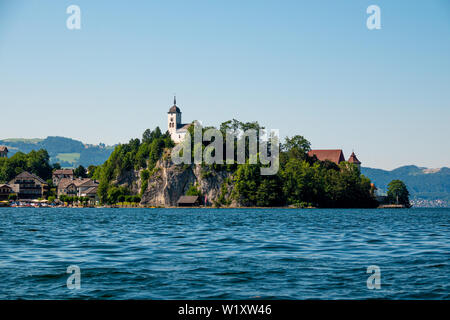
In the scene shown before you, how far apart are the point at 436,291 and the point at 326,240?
15955mm

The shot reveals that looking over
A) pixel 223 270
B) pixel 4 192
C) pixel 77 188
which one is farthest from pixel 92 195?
pixel 223 270

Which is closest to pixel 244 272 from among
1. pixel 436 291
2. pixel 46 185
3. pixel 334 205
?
pixel 436 291

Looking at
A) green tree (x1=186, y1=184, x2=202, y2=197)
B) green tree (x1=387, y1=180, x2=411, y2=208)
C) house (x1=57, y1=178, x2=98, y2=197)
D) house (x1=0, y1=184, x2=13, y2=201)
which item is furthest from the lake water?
house (x1=57, y1=178, x2=98, y2=197)

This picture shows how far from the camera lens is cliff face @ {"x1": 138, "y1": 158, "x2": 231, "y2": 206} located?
501 ft

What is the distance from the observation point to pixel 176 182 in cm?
15712

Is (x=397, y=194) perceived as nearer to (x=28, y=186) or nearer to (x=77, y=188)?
(x=77, y=188)

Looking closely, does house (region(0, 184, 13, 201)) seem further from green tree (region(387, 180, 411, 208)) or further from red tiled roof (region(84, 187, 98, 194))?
green tree (region(387, 180, 411, 208))

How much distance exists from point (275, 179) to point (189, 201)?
26.0 m

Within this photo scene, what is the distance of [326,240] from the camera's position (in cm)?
3052

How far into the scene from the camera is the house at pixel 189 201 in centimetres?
15038

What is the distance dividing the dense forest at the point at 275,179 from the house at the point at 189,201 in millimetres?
5533

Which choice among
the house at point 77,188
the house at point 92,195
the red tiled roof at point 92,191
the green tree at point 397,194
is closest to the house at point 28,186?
the house at point 77,188

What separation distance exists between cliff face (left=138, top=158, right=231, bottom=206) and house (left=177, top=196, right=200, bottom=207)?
147 inches
